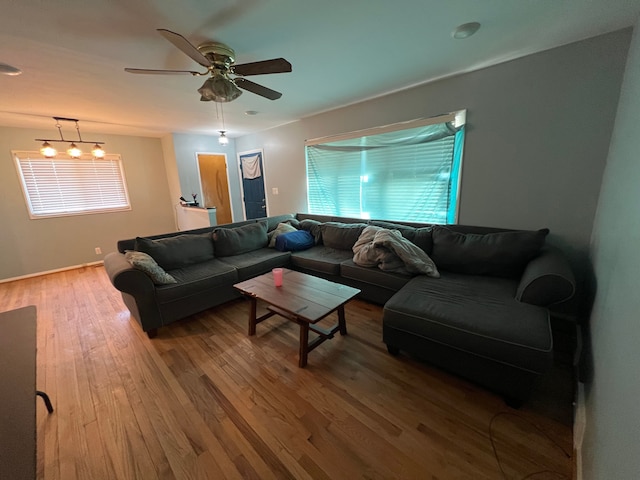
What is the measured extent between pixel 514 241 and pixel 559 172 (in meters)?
0.74

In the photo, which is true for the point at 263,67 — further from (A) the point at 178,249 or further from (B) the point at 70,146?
(B) the point at 70,146

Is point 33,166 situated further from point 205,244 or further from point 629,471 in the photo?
point 629,471

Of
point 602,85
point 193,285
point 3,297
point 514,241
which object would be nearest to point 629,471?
point 514,241

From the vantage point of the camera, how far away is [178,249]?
2775 mm

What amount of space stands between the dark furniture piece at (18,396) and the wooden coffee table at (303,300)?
1206mm

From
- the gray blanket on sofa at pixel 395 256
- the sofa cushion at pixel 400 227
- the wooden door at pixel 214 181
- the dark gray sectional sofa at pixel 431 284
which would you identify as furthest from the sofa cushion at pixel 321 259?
the wooden door at pixel 214 181

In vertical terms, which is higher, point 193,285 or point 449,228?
point 449,228

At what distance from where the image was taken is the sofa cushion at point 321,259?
9.34 ft

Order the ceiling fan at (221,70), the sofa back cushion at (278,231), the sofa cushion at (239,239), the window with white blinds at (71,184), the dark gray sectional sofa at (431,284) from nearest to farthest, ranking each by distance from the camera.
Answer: the dark gray sectional sofa at (431,284)
the ceiling fan at (221,70)
the sofa cushion at (239,239)
the sofa back cushion at (278,231)
the window with white blinds at (71,184)

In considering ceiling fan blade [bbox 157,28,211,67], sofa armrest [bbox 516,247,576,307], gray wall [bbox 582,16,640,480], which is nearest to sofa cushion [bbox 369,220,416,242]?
sofa armrest [bbox 516,247,576,307]

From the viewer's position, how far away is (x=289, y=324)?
7.82 feet

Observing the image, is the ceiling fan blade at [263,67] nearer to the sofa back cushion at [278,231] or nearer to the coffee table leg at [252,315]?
the coffee table leg at [252,315]

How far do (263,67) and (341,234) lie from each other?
2087 millimetres

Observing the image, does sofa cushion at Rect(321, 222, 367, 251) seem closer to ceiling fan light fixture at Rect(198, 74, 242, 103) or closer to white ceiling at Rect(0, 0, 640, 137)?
white ceiling at Rect(0, 0, 640, 137)
